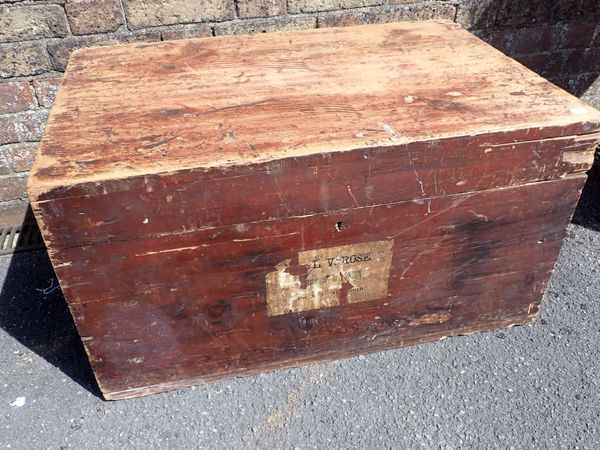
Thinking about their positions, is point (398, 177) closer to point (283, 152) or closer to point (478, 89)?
point (283, 152)

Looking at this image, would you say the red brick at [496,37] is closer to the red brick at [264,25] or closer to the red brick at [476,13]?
the red brick at [476,13]

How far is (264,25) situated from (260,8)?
56mm

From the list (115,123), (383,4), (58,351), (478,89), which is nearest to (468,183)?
(478,89)

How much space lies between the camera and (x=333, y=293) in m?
1.38

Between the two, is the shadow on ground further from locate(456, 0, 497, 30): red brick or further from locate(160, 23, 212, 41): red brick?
locate(456, 0, 497, 30): red brick

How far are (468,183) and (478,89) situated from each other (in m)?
0.28

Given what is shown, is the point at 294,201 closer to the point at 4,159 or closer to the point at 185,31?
the point at 185,31

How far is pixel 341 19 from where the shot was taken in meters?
1.92

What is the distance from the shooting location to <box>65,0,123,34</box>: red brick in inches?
67.4

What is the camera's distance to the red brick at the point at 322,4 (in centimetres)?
186

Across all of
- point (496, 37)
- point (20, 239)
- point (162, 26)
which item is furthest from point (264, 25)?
point (20, 239)

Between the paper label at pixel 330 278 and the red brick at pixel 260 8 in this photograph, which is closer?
the paper label at pixel 330 278

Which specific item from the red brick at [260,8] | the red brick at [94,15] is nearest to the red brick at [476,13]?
the red brick at [260,8]

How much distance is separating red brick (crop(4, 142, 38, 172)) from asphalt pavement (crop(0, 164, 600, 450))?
0.57 m
